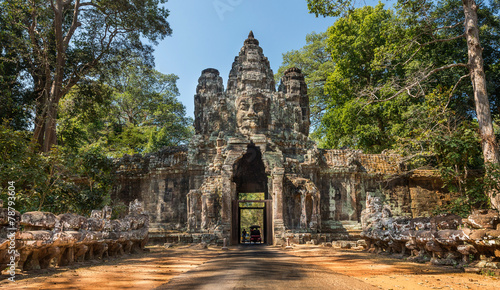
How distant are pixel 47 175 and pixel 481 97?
12758mm

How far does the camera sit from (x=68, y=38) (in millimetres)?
13992

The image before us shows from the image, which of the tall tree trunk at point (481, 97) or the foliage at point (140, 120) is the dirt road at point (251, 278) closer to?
the tall tree trunk at point (481, 97)

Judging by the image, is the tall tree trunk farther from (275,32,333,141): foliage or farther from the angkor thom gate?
(275,32,333,141): foliage

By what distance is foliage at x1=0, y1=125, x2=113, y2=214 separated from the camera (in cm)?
953

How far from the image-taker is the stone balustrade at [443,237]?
18.9ft

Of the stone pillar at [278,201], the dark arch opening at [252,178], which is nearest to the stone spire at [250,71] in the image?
the dark arch opening at [252,178]

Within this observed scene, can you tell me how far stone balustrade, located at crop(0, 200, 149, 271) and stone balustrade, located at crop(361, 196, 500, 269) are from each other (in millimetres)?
6911

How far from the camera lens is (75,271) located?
6.00 m

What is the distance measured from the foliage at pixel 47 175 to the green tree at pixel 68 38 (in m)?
1.72

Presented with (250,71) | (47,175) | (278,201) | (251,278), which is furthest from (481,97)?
(47,175)

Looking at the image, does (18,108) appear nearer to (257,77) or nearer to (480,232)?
(257,77)

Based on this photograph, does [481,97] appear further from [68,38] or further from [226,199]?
[68,38]

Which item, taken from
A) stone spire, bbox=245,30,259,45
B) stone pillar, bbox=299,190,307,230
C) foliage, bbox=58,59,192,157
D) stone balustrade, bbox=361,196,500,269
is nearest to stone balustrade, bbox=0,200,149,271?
stone balustrade, bbox=361,196,500,269

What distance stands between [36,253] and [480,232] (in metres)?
7.29
